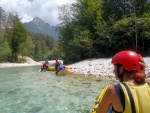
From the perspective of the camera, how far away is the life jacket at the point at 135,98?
6.26ft

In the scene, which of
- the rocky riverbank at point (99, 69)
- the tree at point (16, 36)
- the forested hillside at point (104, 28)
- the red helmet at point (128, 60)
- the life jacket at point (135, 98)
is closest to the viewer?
the life jacket at point (135, 98)

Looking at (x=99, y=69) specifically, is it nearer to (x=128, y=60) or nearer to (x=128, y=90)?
(x=128, y=60)

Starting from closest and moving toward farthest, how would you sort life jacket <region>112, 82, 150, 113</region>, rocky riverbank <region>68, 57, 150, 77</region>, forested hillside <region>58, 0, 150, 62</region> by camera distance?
life jacket <region>112, 82, 150, 113</region>
rocky riverbank <region>68, 57, 150, 77</region>
forested hillside <region>58, 0, 150, 62</region>

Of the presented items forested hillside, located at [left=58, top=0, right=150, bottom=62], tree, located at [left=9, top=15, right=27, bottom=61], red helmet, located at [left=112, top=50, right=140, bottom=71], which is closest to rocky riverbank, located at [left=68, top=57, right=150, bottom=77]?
forested hillside, located at [left=58, top=0, right=150, bottom=62]

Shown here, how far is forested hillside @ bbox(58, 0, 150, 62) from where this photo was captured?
2620 centimetres

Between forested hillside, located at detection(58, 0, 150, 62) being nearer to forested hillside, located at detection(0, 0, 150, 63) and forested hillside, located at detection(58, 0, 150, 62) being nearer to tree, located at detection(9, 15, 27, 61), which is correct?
forested hillside, located at detection(0, 0, 150, 63)

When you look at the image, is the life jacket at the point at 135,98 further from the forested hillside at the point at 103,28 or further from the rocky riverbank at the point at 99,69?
the forested hillside at the point at 103,28

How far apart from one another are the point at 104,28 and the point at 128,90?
2844 cm

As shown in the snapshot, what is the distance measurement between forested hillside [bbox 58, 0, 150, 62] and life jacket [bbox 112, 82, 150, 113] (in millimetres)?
23816

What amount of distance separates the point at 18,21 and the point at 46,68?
37.4 m

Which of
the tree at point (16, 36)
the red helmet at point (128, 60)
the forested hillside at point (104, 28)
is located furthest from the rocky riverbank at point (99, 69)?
the tree at point (16, 36)

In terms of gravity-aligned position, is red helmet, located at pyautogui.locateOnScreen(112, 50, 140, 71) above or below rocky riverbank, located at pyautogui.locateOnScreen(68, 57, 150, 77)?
above

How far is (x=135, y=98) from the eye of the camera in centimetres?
192

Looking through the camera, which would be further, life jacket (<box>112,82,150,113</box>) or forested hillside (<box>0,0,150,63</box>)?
forested hillside (<box>0,0,150,63</box>)
